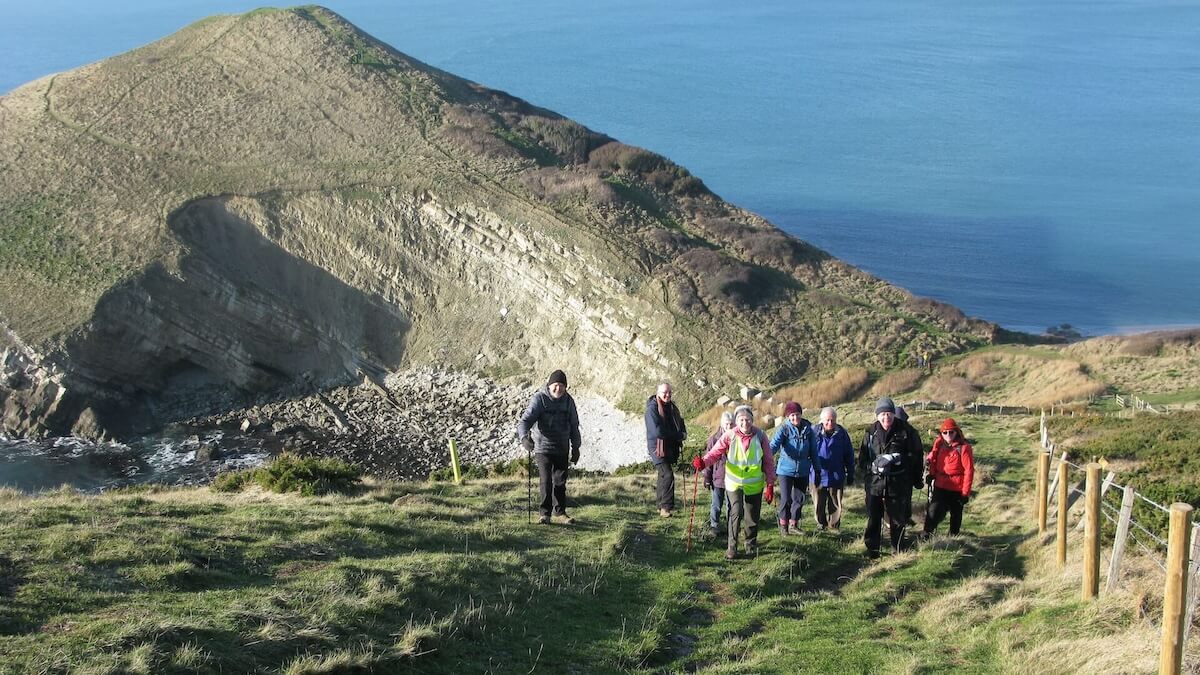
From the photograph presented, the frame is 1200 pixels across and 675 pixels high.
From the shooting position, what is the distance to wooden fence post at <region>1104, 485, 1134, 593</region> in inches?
475

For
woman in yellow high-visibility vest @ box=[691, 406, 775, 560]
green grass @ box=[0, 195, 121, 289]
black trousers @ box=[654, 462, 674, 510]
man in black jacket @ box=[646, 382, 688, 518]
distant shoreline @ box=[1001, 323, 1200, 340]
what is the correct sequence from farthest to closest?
distant shoreline @ box=[1001, 323, 1200, 340] < green grass @ box=[0, 195, 121, 289] < black trousers @ box=[654, 462, 674, 510] < man in black jacket @ box=[646, 382, 688, 518] < woman in yellow high-visibility vest @ box=[691, 406, 775, 560]

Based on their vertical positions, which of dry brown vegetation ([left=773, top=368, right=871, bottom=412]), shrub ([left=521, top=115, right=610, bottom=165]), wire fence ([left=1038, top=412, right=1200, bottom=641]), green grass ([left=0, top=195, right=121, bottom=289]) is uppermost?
shrub ([left=521, top=115, right=610, bottom=165])

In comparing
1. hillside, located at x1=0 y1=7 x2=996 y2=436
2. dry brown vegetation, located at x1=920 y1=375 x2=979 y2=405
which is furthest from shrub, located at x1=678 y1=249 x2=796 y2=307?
dry brown vegetation, located at x1=920 y1=375 x2=979 y2=405

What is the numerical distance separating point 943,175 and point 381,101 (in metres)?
65.9

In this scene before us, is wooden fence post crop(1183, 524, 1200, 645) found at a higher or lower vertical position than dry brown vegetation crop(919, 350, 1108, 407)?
lower

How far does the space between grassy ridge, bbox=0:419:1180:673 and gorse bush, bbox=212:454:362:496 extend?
2.55 m

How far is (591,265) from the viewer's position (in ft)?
154

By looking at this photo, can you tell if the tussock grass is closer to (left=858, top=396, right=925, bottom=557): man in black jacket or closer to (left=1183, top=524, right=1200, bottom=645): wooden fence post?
(left=858, top=396, right=925, bottom=557): man in black jacket

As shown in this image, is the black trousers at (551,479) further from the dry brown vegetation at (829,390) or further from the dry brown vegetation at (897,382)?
the dry brown vegetation at (897,382)

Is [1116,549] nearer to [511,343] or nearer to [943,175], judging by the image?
[511,343]

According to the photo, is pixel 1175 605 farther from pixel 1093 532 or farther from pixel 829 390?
pixel 829 390

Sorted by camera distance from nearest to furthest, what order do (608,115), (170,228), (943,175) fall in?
(170,228), (943,175), (608,115)

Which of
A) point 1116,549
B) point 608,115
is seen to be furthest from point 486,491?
point 608,115

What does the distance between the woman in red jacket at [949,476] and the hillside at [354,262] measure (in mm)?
24384
